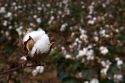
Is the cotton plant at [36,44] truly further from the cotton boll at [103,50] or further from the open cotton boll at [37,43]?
the cotton boll at [103,50]

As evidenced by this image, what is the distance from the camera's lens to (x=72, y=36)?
527 cm

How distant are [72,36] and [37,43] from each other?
4.04 metres

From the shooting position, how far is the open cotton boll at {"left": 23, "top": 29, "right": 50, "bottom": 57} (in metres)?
1.22

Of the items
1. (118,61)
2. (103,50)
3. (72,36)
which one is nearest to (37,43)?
(118,61)

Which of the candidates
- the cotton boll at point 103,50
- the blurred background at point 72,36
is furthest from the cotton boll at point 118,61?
the cotton boll at point 103,50

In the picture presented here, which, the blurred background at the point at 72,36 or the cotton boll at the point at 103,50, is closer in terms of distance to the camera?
the blurred background at the point at 72,36

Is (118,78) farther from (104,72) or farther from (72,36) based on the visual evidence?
(72,36)

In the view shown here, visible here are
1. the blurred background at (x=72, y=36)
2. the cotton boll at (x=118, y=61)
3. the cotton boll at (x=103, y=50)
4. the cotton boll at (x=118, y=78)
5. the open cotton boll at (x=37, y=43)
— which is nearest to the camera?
the open cotton boll at (x=37, y=43)

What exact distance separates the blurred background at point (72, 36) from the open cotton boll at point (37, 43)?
55.1 inches

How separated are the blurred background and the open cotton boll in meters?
1.40

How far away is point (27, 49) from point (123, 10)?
5.61 m

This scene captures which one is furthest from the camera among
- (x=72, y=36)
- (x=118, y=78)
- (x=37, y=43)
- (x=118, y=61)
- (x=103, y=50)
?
(x=72, y=36)

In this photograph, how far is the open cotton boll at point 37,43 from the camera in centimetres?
122

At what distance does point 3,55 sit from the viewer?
5133mm
